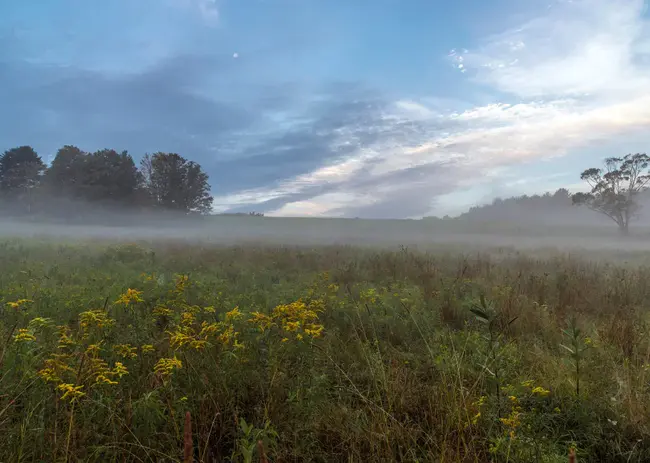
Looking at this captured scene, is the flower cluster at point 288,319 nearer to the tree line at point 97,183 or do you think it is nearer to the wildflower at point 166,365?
the wildflower at point 166,365

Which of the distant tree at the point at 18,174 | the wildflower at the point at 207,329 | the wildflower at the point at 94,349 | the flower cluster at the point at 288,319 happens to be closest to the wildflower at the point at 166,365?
the wildflower at the point at 207,329

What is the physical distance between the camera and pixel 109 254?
Answer: 45.0 ft

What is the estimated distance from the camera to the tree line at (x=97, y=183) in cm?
4747

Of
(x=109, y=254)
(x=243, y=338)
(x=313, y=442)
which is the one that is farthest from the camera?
(x=109, y=254)

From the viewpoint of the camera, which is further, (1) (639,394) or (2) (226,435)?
(1) (639,394)

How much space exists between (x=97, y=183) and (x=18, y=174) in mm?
16956

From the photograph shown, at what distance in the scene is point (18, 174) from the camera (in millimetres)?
52625

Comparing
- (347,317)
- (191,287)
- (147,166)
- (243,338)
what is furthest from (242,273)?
(147,166)

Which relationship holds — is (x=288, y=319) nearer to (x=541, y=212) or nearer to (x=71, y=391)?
(x=71, y=391)

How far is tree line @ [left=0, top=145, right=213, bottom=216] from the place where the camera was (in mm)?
47469

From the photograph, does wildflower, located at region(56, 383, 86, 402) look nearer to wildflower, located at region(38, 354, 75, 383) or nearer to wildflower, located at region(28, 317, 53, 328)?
wildflower, located at region(38, 354, 75, 383)

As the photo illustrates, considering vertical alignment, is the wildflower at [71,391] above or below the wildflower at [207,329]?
below

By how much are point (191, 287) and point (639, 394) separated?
733 centimetres

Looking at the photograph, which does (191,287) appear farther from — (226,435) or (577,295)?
(577,295)
